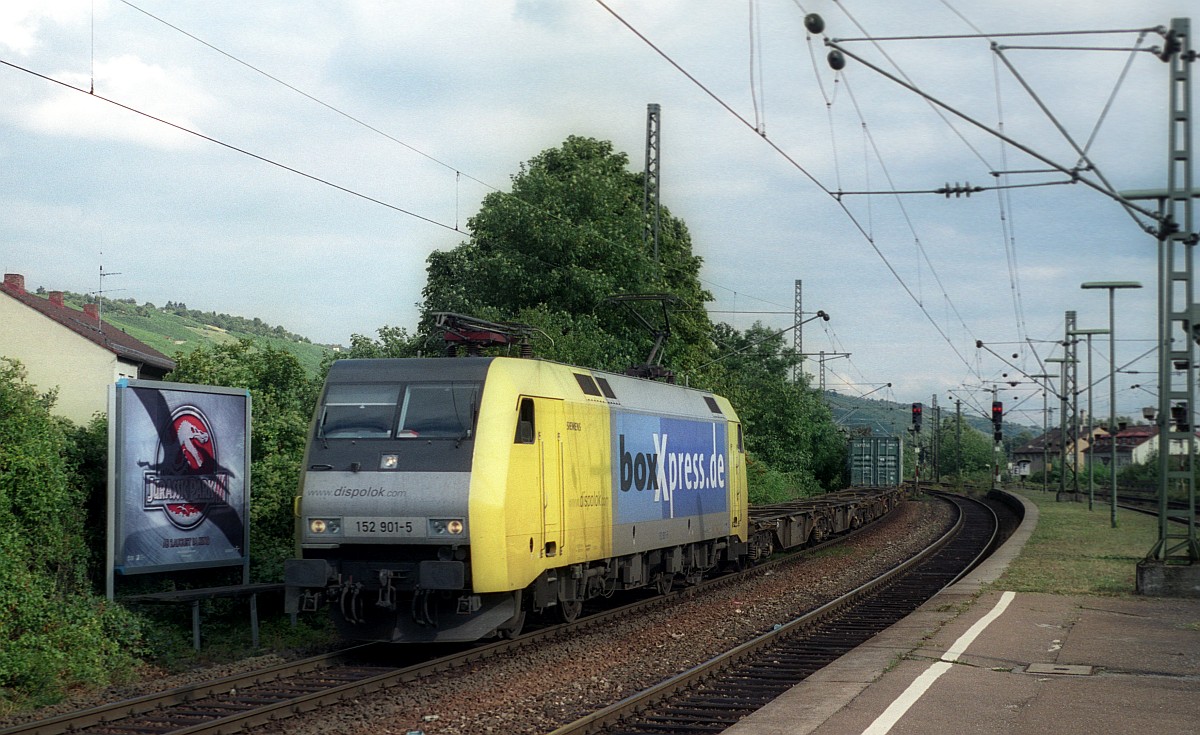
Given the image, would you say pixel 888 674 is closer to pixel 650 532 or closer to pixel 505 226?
pixel 650 532

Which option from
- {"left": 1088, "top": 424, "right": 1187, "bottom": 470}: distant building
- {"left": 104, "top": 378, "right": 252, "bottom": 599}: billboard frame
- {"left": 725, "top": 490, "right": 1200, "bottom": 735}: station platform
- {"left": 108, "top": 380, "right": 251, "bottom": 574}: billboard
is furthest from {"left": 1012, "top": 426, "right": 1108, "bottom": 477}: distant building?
{"left": 104, "top": 378, "right": 252, "bottom": 599}: billboard frame

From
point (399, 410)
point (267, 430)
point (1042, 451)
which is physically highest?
point (399, 410)

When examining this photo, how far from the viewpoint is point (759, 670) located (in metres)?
12.4

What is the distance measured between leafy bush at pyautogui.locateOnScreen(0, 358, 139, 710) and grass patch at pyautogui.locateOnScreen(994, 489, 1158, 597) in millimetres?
12984

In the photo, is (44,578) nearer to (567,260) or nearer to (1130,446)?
(567,260)

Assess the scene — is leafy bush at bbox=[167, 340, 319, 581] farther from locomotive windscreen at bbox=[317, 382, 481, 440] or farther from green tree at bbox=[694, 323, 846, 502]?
green tree at bbox=[694, 323, 846, 502]

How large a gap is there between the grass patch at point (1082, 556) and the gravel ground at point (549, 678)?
11.9 feet

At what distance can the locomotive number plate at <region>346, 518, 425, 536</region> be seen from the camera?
12.2m

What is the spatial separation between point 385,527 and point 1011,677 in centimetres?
633

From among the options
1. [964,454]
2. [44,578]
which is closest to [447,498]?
[44,578]

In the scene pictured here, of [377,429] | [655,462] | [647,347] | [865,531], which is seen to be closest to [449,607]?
[377,429]

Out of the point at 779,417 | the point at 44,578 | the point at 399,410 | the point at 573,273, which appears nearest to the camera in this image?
the point at 44,578

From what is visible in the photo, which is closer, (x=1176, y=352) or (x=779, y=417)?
(x=1176, y=352)

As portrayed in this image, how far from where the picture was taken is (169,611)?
13344 mm
